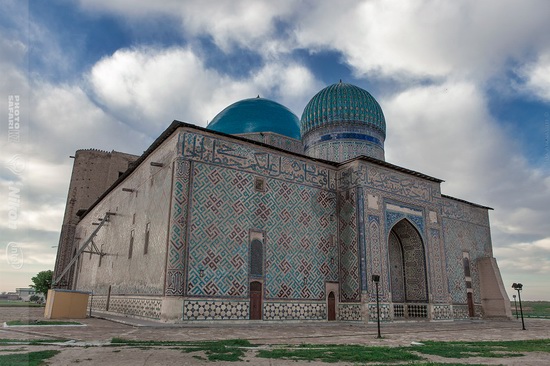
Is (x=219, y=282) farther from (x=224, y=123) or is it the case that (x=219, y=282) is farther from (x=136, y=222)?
(x=224, y=123)

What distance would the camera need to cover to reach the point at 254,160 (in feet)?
42.4

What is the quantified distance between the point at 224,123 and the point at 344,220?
29.6ft

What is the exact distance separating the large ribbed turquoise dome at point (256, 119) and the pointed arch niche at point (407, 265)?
746 centimetres

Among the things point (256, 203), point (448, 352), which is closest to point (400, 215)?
point (256, 203)

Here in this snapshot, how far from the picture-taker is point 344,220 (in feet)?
46.4

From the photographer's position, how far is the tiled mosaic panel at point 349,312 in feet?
41.8

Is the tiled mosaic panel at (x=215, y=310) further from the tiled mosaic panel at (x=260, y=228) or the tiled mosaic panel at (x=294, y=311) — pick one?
the tiled mosaic panel at (x=294, y=311)

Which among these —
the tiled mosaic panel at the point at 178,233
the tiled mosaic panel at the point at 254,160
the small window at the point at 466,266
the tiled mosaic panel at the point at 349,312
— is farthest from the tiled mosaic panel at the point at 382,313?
the small window at the point at 466,266

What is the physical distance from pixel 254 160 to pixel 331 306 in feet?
17.6

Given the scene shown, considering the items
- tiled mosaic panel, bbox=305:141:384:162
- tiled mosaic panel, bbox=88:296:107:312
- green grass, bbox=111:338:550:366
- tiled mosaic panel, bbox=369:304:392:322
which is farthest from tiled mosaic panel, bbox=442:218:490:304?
tiled mosaic panel, bbox=88:296:107:312

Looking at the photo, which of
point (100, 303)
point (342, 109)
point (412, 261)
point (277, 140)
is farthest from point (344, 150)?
point (100, 303)

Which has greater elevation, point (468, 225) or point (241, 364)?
point (468, 225)

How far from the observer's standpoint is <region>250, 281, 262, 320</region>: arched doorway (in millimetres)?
11594

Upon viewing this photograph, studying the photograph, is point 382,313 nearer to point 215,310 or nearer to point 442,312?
point 442,312
